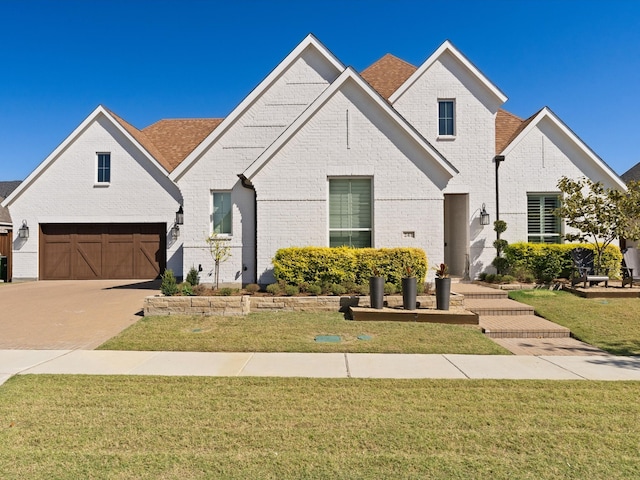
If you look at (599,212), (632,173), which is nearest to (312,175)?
(599,212)

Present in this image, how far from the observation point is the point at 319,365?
572 centimetres

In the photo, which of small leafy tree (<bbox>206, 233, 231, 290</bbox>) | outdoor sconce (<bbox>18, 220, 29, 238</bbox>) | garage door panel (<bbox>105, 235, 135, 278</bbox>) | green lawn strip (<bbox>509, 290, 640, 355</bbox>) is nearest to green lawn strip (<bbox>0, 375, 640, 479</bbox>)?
green lawn strip (<bbox>509, 290, 640, 355</bbox>)

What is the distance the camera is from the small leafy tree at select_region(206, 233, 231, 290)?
12.5 metres

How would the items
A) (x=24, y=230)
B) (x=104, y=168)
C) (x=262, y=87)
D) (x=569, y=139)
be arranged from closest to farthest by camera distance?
(x=262, y=87), (x=569, y=139), (x=24, y=230), (x=104, y=168)

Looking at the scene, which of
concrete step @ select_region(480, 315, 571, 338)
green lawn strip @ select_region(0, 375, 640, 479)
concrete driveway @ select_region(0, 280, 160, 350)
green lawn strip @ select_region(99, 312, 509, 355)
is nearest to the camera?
green lawn strip @ select_region(0, 375, 640, 479)

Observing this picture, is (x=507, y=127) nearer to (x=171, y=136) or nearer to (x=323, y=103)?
(x=323, y=103)

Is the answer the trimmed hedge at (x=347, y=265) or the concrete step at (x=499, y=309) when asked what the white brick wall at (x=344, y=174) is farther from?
the concrete step at (x=499, y=309)

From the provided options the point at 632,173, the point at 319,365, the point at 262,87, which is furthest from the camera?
the point at 632,173

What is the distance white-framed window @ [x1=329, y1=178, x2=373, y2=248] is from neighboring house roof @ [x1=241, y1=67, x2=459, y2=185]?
1964 mm

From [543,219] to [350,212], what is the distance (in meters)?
8.08

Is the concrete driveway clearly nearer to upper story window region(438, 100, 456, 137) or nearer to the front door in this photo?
the front door

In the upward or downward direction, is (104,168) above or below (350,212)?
above

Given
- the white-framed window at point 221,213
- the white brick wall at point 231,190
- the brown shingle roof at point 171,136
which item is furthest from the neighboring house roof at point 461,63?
the brown shingle roof at point 171,136

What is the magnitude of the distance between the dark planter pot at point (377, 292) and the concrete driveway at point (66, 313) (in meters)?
5.83
